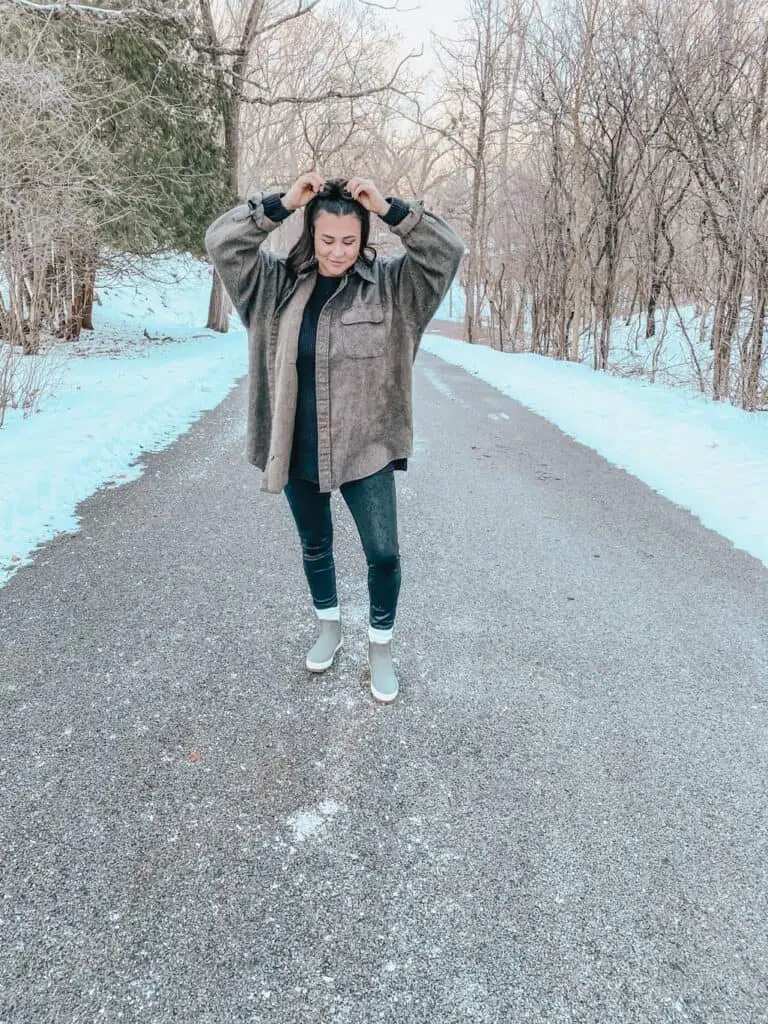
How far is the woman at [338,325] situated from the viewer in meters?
1.86

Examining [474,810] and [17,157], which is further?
[17,157]

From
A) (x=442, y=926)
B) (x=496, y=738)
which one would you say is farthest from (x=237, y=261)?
(x=442, y=926)

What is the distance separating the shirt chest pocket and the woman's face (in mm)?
142

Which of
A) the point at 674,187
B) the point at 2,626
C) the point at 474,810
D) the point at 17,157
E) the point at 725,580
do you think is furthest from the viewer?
the point at 674,187

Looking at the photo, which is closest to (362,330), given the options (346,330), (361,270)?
(346,330)

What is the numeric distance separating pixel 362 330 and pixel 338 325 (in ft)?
0.25

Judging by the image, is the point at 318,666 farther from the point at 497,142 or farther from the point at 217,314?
the point at 497,142

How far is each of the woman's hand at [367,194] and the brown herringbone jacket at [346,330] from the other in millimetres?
76

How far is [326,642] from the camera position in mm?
2494

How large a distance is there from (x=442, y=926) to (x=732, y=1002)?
61 cm

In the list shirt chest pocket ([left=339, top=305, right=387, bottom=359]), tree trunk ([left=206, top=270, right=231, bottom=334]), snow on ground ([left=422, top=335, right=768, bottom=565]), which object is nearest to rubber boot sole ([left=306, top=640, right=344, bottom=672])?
shirt chest pocket ([left=339, top=305, right=387, bottom=359])

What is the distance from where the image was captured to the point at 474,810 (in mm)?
1768

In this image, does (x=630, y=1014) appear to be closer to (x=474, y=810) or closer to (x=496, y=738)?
(x=474, y=810)

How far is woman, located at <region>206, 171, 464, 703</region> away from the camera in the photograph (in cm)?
186
